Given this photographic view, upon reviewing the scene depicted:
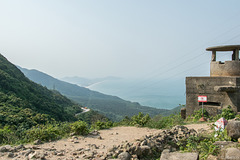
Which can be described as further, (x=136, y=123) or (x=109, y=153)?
(x=136, y=123)

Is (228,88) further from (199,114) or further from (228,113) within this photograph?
(199,114)

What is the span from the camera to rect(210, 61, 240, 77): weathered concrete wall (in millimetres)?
10844

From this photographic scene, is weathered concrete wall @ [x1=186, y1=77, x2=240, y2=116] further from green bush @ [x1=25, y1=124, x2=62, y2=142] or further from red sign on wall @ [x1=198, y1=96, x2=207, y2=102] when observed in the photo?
green bush @ [x1=25, y1=124, x2=62, y2=142]

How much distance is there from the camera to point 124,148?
572 centimetres

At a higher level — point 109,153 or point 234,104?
point 234,104

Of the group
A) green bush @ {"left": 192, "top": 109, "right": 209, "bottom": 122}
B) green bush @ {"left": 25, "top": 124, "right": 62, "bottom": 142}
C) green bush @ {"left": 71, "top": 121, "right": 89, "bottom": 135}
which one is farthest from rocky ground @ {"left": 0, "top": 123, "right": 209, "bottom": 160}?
green bush @ {"left": 192, "top": 109, "right": 209, "bottom": 122}

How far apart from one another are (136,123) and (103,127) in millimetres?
1847

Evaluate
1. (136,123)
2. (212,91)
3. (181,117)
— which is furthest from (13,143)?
(212,91)

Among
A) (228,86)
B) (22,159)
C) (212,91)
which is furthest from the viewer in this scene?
(212,91)

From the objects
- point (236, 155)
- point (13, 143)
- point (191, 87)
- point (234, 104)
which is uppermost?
point (191, 87)

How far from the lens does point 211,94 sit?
11078mm

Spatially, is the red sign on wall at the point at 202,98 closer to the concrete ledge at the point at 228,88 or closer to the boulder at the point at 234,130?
the concrete ledge at the point at 228,88

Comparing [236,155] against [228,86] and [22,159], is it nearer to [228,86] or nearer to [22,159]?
[22,159]

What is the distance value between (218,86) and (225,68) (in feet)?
4.38
